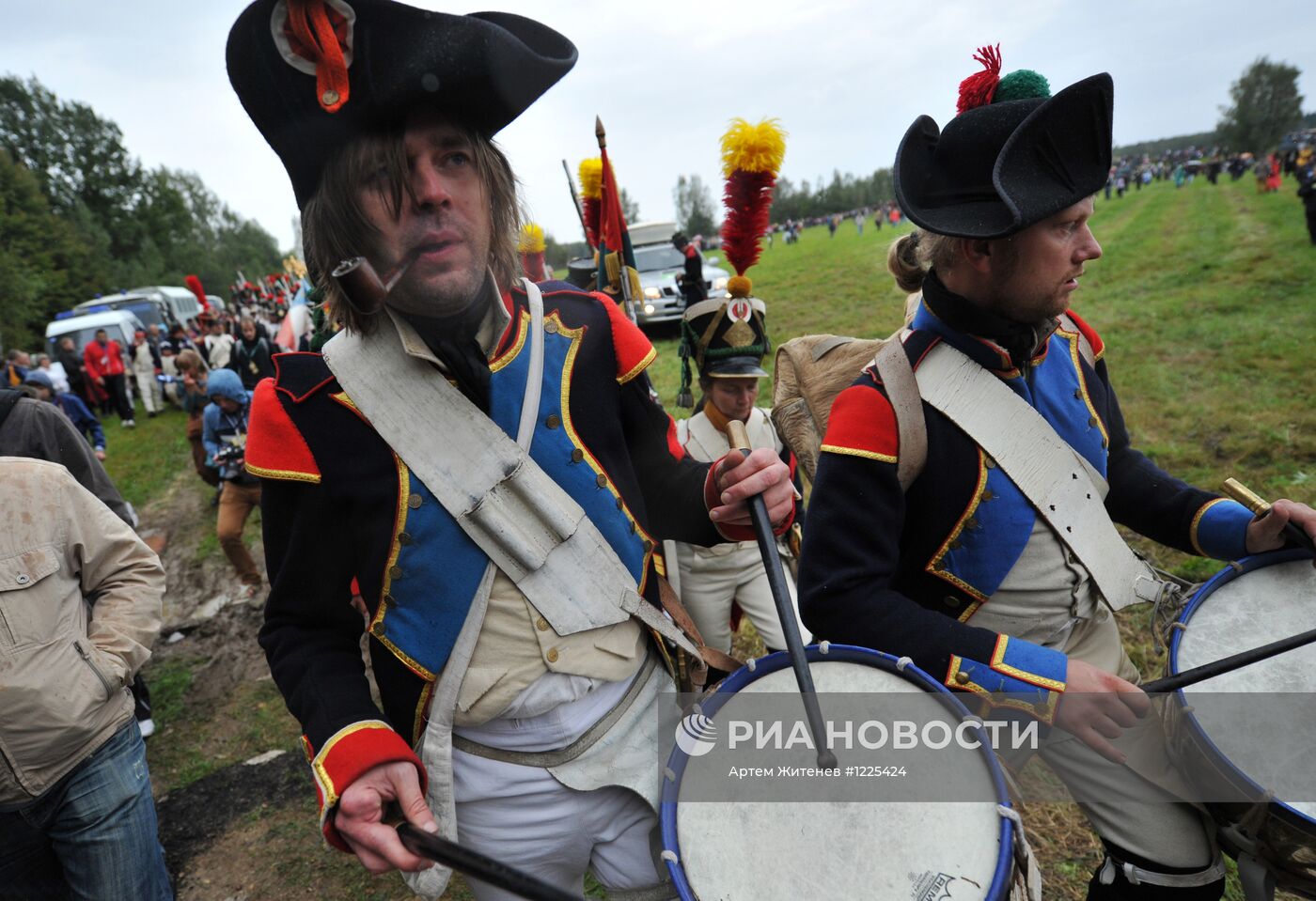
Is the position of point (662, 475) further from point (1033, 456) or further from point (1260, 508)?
point (1260, 508)

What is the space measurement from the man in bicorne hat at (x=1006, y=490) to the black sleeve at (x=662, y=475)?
0.33m

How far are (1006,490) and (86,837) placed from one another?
290 centimetres

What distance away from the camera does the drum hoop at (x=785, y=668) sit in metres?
1.26

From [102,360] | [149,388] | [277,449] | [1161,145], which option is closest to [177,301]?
[102,360]

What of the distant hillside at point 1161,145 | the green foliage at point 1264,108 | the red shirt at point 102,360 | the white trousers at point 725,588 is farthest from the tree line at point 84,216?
the distant hillside at point 1161,145

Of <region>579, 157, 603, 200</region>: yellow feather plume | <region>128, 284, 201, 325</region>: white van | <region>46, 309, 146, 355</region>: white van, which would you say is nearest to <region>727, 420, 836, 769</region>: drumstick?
<region>579, 157, 603, 200</region>: yellow feather plume

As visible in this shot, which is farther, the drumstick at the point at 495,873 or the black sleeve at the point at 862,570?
the black sleeve at the point at 862,570

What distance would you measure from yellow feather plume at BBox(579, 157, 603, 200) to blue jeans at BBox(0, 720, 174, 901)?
538 cm

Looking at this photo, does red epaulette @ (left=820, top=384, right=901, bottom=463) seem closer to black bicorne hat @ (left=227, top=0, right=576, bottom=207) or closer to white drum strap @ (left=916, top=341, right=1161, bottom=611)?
white drum strap @ (left=916, top=341, right=1161, bottom=611)

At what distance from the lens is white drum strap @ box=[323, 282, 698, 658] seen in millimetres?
1480

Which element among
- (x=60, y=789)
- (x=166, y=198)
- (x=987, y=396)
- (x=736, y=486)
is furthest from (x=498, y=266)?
(x=166, y=198)

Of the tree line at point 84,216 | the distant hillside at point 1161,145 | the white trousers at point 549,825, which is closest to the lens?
the white trousers at point 549,825

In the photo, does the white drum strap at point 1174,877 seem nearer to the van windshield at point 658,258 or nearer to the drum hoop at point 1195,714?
the drum hoop at point 1195,714

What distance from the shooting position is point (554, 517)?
1.51m
